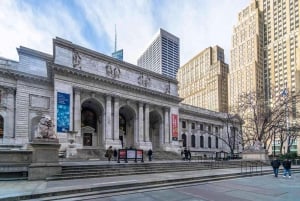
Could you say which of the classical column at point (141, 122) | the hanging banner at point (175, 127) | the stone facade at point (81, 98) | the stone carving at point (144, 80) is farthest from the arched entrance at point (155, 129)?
the stone carving at point (144, 80)

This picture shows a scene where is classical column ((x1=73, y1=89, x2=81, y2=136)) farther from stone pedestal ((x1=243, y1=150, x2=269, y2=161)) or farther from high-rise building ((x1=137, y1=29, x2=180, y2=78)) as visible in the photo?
high-rise building ((x1=137, y1=29, x2=180, y2=78))

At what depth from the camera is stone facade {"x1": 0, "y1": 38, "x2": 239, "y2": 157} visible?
116 feet

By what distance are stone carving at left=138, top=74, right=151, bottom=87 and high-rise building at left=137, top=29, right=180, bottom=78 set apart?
88113 mm


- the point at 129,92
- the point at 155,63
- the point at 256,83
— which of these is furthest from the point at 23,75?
the point at 155,63

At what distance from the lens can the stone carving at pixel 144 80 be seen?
45.9 metres

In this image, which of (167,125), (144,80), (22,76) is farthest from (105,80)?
(167,125)

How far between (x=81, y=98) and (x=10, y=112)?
360 inches

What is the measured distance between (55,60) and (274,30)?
87.4 meters

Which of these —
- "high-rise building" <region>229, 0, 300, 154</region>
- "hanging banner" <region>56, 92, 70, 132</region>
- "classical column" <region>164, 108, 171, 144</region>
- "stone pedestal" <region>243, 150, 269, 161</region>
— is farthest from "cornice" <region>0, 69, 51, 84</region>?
"high-rise building" <region>229, 0, 300, 154</region>

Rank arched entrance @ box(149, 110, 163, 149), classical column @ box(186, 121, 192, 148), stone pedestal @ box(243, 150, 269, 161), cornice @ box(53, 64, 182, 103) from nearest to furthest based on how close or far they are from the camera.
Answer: stone pedestal @ box(243, 150, 269, 161), cornice @ box(53, 64, 182, 103), arched entrance @ box(149, 110, 163, 149), classical column @ box(186, 121, 192, 148)

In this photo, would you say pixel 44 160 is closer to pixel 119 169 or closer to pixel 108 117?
pixel 119 169

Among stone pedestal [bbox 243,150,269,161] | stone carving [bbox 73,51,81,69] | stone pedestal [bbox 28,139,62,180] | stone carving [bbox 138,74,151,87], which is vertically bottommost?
stone pedestal [bbox 243,150,269,161]

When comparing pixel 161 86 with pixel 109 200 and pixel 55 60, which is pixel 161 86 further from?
pixel 109 200

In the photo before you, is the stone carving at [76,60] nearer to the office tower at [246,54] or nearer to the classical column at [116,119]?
the classical column at [116,119]
